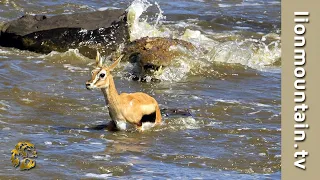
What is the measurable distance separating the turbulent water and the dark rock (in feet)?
1.03

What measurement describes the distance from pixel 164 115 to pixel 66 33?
513cm

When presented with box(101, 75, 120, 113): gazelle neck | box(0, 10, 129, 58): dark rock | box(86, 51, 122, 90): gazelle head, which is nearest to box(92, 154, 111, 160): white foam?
box(86, 51, 122, 90): gazelle head

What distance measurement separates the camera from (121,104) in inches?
420

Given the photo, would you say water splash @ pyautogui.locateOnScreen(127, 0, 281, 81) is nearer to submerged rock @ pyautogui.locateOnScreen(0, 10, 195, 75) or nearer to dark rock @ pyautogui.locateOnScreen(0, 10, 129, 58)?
submerged rock @ pyautogui.locateOnScreen(0, 10, 195, 75)

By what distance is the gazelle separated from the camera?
34.1 ft

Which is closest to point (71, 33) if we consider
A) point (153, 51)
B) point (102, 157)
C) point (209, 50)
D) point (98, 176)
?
point (153, 51)

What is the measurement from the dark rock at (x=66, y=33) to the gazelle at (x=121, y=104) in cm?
512

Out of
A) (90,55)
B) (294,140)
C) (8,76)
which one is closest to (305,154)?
(294,140)

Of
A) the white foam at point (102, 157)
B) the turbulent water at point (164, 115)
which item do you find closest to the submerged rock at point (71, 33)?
the turbulent water at point (164, 115)

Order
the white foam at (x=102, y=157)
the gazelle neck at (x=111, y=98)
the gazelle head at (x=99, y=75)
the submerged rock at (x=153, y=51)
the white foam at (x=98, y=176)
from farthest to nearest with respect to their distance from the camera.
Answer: the submerged rock at (x=153, y=51)
the gazelle neck at (x=111, y=98)
the gazelle head at (x=99, y=75)
the white foam at (x=102, y=157)
the white foam at (x=98, y=176)

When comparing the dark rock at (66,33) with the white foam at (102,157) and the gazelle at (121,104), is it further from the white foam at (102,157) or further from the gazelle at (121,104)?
the white foam at (102,157)

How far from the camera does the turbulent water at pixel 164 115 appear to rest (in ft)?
30.6

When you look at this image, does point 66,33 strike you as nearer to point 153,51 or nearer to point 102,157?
point 153,51

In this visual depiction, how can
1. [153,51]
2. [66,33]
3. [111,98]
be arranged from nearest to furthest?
[111,98]
[153,51]
[66,33]
